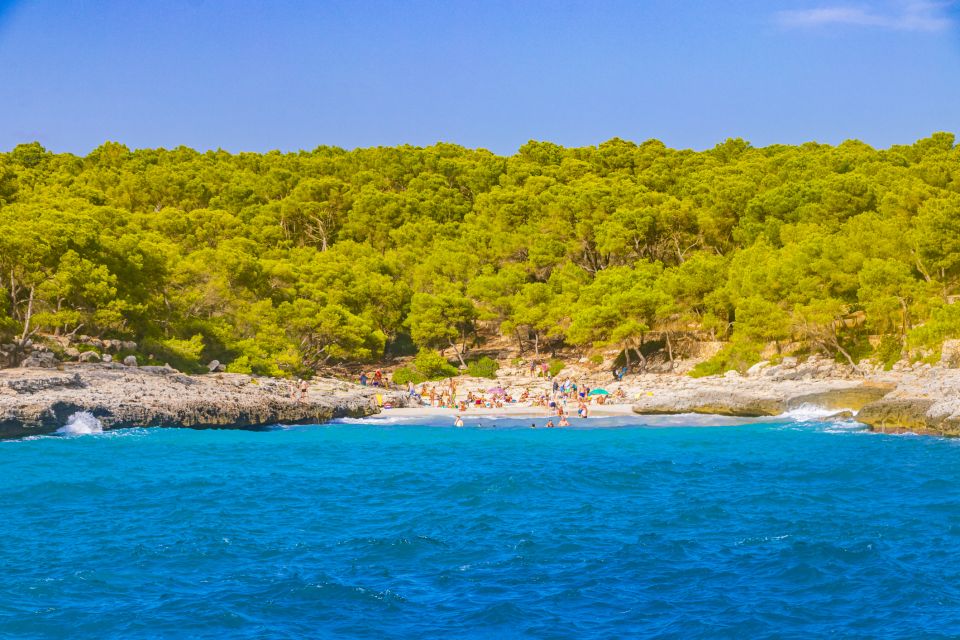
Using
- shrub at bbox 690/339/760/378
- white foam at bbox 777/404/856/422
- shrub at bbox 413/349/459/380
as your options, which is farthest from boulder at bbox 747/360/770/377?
shrub at bbox 413/349/459/380

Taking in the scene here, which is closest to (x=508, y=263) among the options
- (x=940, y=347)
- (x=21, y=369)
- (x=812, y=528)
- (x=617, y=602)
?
(x=940, y=347)

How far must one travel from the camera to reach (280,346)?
54219 millimetres

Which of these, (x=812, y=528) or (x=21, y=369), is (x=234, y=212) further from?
(x=812, y=528)

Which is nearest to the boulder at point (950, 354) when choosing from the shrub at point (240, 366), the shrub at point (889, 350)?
the shrub at point (889, 350)

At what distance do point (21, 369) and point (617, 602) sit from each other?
3363 cm

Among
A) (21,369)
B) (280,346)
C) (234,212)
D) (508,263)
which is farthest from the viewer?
(234,212)

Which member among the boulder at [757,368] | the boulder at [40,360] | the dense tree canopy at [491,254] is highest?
the dense tree canopy at [491,254]

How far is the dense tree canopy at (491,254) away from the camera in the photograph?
48.8 metres

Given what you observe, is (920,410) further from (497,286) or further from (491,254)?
(491,254)

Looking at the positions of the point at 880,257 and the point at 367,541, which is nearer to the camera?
the point at 367,541

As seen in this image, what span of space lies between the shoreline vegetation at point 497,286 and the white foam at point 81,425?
45cm

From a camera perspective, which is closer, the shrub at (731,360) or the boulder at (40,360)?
the boulder at (40,360)

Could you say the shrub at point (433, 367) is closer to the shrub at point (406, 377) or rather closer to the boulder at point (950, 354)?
the shrub at point (406, 377)

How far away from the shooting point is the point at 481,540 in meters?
20.5
